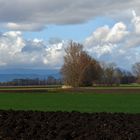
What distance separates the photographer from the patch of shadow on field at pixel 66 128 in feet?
44.3

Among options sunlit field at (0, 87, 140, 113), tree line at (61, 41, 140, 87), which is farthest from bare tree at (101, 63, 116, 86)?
sunlit field at (0, 87, 140, 113)

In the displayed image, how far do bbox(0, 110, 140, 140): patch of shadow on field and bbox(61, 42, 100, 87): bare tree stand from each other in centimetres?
12466

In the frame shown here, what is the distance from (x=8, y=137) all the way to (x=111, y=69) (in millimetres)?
163873

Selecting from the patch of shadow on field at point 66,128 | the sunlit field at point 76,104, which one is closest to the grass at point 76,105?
the sunlit field at point 76,104

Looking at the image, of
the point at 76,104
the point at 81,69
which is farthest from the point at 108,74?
the point at 76,104

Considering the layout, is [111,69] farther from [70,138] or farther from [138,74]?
[70,138]

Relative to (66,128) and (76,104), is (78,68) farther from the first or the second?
(66,128)

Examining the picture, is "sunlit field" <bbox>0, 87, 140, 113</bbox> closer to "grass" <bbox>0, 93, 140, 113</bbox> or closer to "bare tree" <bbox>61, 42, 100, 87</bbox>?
"grass" <bbox>0, 93, 140, 113</bbox>

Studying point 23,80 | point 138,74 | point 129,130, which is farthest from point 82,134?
point 138,74

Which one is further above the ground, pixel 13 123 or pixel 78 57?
pixel 78 57

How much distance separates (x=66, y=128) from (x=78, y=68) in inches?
5185

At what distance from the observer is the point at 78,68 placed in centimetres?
14638

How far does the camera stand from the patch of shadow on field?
13492 mm

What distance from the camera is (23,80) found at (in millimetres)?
176250
